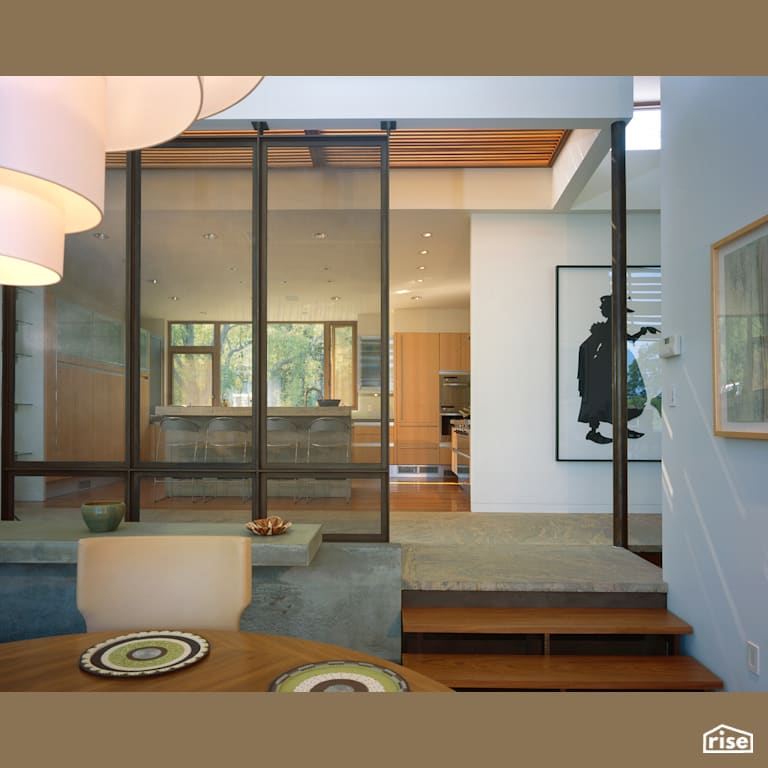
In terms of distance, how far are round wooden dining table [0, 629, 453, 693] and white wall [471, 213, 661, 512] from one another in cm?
431

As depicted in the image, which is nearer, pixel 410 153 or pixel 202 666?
pixel 202 666

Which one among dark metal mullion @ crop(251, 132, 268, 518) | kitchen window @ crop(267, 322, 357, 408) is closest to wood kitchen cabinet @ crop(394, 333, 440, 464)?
kitchen window @ crop(267, 322, 357, 408)

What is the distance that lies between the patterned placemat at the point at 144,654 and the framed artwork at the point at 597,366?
15.0 ft

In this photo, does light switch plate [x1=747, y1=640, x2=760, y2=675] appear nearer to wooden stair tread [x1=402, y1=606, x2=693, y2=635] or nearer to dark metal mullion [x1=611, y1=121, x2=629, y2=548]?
wooden stair tread [x1=402, y1=606, x2=693, y2=635]

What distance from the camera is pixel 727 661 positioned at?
2.58 m

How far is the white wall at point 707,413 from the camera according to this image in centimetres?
236

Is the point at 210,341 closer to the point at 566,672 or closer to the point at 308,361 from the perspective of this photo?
the point at 308,361

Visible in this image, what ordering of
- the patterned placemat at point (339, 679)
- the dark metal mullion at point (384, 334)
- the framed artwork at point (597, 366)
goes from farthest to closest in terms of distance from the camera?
the framed artwork at point (597, 366) < the dark metal mullion at point (384, 334) < the patterned placemat at point (339, 679)

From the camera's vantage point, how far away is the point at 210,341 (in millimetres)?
3805

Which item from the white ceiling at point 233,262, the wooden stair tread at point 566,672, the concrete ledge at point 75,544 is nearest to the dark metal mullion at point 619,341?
the white ceiling at point 233,262

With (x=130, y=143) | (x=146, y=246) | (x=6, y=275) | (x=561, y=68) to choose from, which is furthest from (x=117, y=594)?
(x=146, y=246)

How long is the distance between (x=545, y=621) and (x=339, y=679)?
6.86ft

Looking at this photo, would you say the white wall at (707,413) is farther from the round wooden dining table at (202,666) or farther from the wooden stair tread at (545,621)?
the round wooden dining table at (202,666)

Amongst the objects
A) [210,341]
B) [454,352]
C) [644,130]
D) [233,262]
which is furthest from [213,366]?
[454,352]
